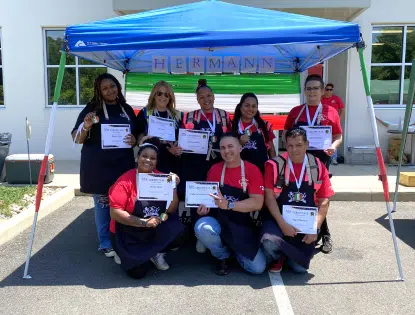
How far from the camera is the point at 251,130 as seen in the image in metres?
4.50

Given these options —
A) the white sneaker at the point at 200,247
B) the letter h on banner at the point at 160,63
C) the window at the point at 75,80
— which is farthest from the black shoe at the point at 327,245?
the window at the point at 75,80

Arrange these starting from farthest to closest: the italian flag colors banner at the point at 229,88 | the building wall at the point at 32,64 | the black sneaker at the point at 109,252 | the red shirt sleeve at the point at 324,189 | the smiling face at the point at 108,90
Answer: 1. the building wall at the point at 32,64
2. the italian flag colors banner at the point at 229,88
3. the black sneaker at the point at 109,252
4. the smiling face at the point at 108,90
5. the red shirt sleeve at the point at 324,189

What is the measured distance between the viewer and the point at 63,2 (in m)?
9.66

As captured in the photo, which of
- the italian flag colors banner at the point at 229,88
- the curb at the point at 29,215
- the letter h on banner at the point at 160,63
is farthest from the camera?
the italian flag colors banner at the point at 229,88

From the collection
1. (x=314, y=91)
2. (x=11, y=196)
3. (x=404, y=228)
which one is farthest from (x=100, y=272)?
(x=404, y=228)

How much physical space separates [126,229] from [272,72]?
3856 millimetres

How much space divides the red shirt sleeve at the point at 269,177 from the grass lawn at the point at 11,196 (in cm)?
369

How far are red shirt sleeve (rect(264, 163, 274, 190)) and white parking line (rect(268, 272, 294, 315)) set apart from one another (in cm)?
86

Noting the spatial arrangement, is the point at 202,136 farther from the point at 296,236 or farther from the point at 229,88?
the point at 229,88

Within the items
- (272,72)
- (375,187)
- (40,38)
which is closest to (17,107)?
(40,38)

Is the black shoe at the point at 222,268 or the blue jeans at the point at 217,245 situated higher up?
the blue jeans at the point at 217,245

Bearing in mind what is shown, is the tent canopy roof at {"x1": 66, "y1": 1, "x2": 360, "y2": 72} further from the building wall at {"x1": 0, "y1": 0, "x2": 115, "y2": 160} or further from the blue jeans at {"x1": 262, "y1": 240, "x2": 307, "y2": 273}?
the building wall at {"x1": 0, "y1": 0, "x2": 115, "y2": 160}

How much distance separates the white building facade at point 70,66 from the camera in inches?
375

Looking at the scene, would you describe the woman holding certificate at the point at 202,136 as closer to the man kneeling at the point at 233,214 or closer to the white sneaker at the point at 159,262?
the man kneeling at the point at 233,214
